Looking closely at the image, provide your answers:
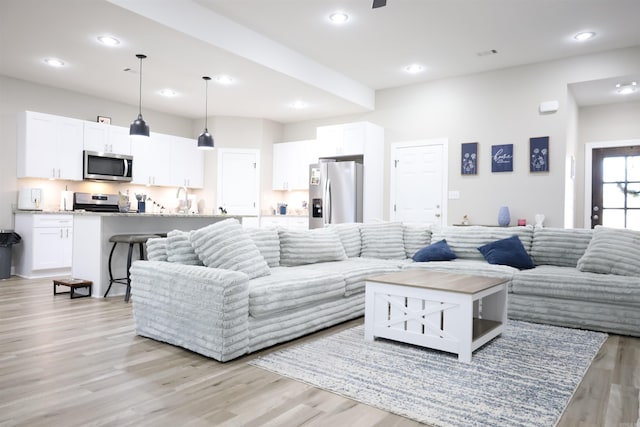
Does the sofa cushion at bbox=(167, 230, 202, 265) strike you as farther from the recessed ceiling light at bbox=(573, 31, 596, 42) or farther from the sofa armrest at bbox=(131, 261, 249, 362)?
the recessed ceiling light at bbox=(573, 31, 596, 42)

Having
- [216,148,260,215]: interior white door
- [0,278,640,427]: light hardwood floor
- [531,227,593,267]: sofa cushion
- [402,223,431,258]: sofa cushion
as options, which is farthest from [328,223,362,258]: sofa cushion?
[216,148,260,215]: interior white door

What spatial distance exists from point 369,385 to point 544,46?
4789 mm

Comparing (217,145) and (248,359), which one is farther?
(217,145)

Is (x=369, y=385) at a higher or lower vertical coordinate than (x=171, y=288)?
lower

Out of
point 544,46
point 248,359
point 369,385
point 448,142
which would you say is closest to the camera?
point 369,385

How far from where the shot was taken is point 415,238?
489cm

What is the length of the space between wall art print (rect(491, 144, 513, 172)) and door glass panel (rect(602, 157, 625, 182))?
1913 millimetres

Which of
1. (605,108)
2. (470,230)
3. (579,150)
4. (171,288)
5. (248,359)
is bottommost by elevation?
(248,359)

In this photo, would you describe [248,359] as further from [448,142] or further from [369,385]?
[448,142]

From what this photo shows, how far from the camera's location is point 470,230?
15.1 ft

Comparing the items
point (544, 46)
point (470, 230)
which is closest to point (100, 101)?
point (470, 230)

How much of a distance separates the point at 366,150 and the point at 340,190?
73cm

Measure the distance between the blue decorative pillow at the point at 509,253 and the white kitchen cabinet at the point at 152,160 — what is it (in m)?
5.67

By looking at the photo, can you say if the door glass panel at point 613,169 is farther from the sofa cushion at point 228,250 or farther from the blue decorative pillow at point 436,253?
the sofa cushion at point 228,250
